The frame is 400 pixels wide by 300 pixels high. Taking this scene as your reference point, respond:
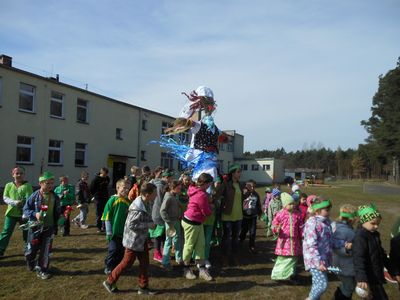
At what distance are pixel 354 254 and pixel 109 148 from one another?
69.7ft

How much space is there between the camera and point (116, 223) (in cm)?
546

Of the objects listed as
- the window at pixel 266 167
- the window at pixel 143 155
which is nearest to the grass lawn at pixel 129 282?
the window at pixel 143 155

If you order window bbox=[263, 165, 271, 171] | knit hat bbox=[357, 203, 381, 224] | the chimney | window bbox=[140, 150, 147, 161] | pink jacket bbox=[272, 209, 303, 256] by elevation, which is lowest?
pink jacket bbox=[272, 209, 303, 256]

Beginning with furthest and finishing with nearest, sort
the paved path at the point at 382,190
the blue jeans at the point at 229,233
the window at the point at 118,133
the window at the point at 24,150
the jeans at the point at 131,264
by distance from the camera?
the paved path at the point at 382,190 → the window at the point at 118,133 → the window at the point at 24,150 → the blue jeans at the point at 229,233 → the jeans at the point at 131,264

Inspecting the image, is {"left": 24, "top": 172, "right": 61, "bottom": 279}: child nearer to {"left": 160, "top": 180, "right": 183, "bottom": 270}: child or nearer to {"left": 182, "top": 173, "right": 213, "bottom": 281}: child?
{"left": 160, "top": 180, "right": 183, "bottom": 270}: child

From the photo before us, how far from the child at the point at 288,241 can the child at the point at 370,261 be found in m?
1.81

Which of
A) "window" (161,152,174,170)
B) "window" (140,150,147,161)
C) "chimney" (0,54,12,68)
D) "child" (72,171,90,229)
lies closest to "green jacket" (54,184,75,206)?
"child" (72,171,90,229)

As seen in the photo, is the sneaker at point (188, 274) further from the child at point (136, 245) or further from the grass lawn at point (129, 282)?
the child at point (136, 245)

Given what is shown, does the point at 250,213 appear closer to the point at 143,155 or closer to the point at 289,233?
the point at 289,233

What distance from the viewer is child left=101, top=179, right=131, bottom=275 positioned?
5.48 meters

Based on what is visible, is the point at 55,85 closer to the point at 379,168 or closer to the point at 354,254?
the point at 354,254

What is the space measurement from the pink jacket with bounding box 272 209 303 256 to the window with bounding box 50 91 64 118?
16919 mm

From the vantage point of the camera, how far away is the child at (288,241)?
18.3 ft

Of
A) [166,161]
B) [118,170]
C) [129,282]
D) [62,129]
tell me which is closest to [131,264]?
[129,282]
